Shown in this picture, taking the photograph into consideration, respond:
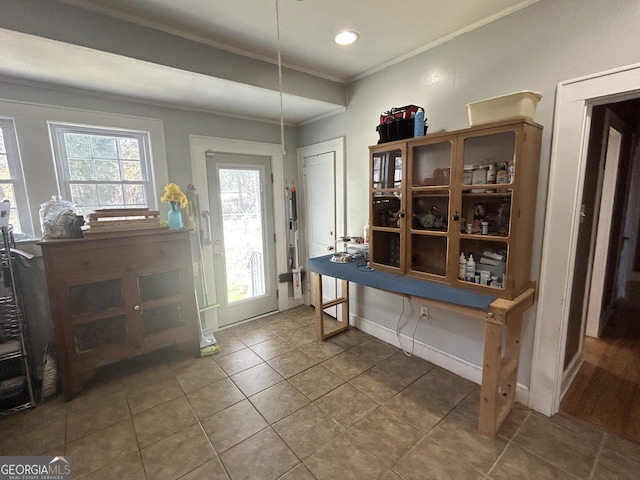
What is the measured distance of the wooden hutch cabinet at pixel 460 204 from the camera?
1.74 meters

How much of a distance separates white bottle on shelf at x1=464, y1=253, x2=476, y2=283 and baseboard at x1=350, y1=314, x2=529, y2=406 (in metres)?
0.81

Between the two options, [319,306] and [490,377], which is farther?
[319,306]

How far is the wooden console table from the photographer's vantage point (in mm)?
1688

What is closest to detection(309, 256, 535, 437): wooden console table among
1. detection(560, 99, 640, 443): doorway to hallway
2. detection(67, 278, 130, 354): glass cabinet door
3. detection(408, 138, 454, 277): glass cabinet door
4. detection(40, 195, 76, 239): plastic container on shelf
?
detection(408, 138, 454, 277): glass cabinet door

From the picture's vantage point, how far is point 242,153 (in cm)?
332

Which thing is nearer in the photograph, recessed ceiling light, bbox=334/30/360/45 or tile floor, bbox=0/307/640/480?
tile floor, bbox=0/307/640/480

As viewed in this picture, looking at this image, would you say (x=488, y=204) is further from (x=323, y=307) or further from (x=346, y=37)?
(x=323, y=307)

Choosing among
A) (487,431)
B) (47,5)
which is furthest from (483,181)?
(47,5)

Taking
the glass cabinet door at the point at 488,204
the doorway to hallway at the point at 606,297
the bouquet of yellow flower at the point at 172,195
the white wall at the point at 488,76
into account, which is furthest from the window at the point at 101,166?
the doorway to hallway at the point at 606,297

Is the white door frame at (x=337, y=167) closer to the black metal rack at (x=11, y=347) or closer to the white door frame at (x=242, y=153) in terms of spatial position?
the white door frame at (x=242, y=153)

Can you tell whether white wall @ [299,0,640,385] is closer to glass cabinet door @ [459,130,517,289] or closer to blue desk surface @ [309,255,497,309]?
glass cabinet door @ [459,130,517,289]

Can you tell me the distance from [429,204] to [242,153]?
7.06 feet

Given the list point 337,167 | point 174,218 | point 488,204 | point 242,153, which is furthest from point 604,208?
point 174,218

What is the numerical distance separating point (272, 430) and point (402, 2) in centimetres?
280
